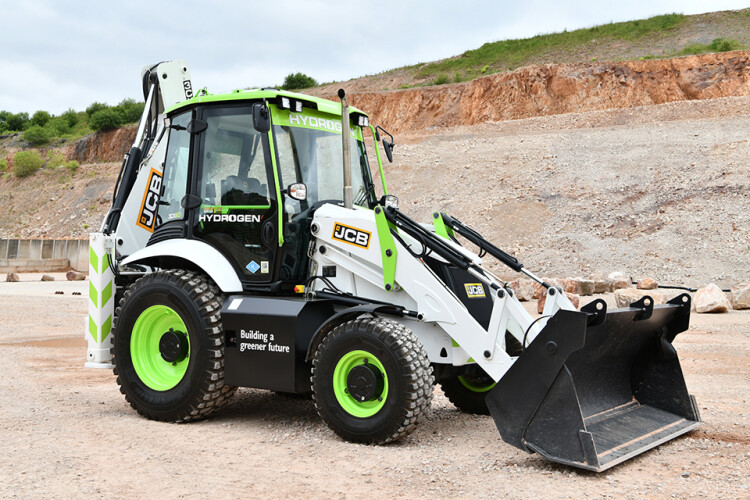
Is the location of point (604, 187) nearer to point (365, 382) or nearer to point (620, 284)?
point (620, 284)

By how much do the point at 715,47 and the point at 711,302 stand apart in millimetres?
37398

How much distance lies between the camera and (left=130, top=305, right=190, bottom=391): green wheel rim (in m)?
7.09

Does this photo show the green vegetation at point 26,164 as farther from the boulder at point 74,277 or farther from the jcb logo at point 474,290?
the jcb logo at point 474,290

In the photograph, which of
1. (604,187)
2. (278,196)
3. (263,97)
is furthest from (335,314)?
(604,187)

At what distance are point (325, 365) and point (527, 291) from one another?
530 inches

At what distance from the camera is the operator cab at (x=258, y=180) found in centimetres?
662

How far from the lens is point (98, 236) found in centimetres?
775

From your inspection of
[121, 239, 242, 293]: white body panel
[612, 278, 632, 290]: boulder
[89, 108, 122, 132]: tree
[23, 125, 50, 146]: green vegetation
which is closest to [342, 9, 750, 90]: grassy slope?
[89, 108, 122, 132]: tree

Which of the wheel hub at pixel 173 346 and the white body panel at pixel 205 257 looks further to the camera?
the wheel hub at pixel 173 346

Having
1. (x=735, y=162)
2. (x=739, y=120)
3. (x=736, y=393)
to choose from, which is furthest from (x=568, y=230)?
(x=736, y=393)

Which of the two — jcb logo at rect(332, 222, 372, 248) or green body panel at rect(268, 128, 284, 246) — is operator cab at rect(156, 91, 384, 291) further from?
jcb logo at rect(332, 222, 372, 248)

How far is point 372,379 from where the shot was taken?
586cm

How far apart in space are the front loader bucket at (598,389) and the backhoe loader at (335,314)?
0.6 inches

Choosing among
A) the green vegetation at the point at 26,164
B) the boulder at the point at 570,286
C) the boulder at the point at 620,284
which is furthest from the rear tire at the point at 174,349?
the green vegetation at the point at 26,164
